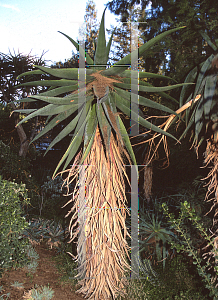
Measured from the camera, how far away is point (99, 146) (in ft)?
7.99

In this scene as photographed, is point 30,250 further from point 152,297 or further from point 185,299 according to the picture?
point 185,299

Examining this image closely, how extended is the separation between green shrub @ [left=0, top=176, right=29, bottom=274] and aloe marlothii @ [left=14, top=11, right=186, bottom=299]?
84cm

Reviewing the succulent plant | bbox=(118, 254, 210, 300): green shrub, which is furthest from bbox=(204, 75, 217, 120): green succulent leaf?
the succulent plant

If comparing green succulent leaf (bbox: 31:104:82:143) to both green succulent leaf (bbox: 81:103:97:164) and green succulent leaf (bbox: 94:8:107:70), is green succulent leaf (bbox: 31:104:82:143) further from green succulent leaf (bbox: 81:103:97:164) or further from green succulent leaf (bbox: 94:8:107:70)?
green succulent leaf (bbox: 94:8:107:70)

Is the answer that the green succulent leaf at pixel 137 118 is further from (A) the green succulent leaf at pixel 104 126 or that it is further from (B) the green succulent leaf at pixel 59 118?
(B) the green succulent leaf at pixel 59 118

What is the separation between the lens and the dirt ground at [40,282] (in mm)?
2742

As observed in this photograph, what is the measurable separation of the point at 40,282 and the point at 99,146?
1872mm

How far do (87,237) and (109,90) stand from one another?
1.39 meters

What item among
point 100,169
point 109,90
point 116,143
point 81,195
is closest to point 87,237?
point 81,195

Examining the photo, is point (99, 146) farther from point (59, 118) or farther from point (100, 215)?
point (100, 215)

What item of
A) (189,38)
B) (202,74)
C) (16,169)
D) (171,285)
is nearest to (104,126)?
(202,74)

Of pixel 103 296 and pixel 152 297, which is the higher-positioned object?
pixel 103 296

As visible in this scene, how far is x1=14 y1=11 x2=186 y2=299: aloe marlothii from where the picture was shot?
2068 millimetres

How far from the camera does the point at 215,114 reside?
224 centimetres
